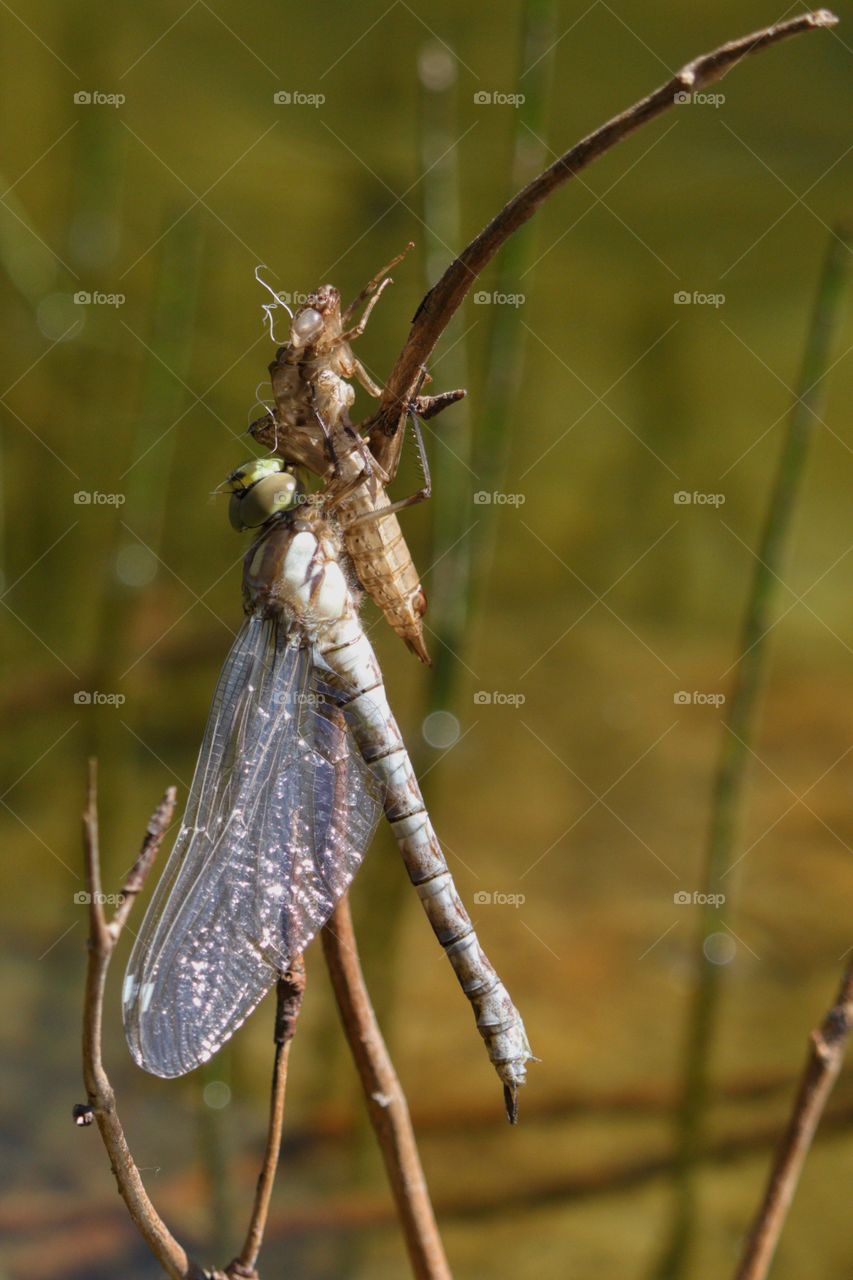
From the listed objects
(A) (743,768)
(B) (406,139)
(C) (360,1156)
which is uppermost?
(B) (406,139)

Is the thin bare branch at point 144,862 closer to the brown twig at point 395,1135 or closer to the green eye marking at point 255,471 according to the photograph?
the brown twig at point 395,1135

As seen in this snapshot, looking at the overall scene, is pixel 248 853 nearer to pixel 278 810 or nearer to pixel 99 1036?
pixel 278 810

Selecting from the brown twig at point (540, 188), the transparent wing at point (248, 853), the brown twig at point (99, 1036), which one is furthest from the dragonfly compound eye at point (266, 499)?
the brown twig at point (99, 1036)

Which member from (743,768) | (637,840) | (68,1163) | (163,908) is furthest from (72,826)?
(163,908)

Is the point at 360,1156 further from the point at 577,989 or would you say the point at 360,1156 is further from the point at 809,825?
the point at 809,825

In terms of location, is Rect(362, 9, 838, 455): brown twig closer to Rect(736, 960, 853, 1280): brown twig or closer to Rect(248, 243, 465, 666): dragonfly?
Rect(248, 243, 465, 666): dragonfly

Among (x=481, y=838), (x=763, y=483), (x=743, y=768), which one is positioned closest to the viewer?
(x=743, y=768)

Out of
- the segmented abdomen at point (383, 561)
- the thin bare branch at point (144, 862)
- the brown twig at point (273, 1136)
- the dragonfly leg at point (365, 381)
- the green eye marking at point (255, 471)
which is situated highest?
the dragonfly leg at point (365, 381)
